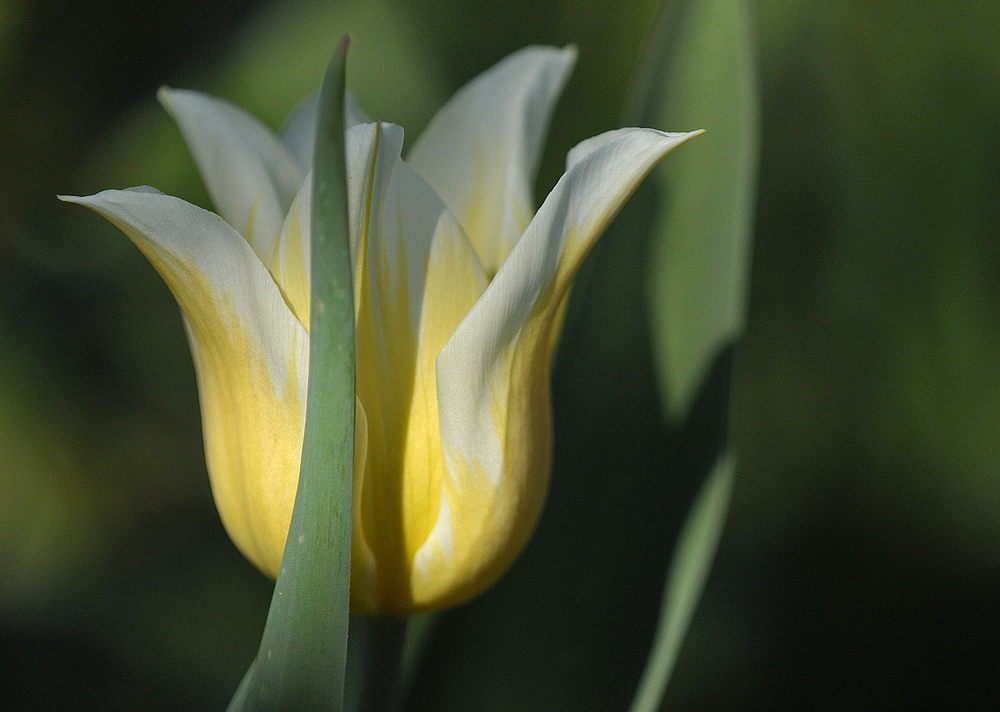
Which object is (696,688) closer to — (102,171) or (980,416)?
(980,416)

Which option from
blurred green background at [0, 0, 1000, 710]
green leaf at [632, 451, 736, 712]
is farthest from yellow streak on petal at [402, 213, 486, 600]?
blurred green background at [0, 0, 1000, 710]

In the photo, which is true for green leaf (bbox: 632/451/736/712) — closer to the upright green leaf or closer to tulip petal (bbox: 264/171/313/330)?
the upright green leaf

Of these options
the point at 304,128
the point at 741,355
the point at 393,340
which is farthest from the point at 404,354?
the point at 741,355

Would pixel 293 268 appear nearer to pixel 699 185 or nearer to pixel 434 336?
pixel 434 336

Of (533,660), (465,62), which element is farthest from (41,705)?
(465,62)

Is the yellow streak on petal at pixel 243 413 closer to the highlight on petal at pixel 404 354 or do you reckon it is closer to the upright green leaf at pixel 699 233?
the highlight on petal at pixel 404 354

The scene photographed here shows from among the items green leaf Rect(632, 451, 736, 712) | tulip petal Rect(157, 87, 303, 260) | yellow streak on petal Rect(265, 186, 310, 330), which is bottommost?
green leaf Rect(632, 451, 736, 712)
